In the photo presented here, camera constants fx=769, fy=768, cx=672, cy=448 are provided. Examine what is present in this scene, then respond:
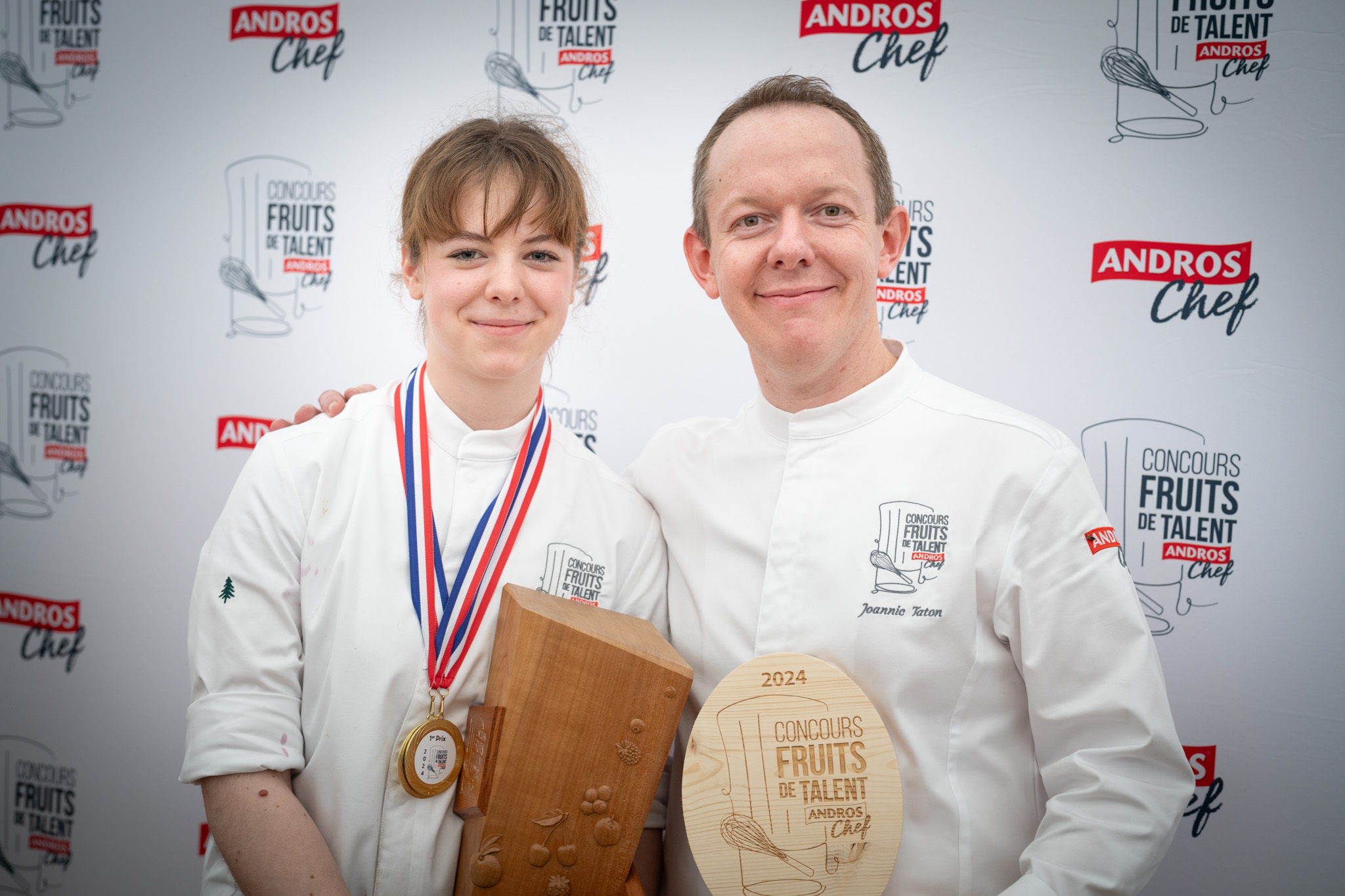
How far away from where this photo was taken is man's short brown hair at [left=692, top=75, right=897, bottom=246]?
5.18 feet

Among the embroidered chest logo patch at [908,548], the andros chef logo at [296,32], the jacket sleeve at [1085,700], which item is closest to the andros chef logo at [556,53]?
the andros chef logo at [296,32]

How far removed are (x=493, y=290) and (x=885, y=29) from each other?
1.46m

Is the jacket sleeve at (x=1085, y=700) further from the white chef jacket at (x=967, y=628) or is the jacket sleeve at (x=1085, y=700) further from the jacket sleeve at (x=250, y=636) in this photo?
the jacket sleeve at (x=250, y=636)

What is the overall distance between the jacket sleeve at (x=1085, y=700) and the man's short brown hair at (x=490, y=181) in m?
1.10

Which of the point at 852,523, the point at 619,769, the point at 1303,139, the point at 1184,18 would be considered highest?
the point at 1184,18

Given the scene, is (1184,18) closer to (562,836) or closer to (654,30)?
(654,30)

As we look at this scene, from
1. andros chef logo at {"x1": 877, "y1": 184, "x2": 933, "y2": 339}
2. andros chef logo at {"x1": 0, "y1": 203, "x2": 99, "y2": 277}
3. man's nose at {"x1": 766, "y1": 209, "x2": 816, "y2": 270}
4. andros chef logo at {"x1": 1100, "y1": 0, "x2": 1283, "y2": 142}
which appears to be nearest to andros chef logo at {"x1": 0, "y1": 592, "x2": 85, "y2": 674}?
andros chef logo at {"x1": 0, "y1": 203, "x2": 99, "y2": 277}

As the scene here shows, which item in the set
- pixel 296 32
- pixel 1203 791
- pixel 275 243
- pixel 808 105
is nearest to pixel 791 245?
pixel 808 105

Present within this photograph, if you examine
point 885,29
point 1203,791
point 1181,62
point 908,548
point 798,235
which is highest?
point 885,29

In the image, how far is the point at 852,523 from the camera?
1.53 metres

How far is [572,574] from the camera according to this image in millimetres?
1646

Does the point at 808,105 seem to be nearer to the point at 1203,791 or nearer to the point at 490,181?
the point at 490,181

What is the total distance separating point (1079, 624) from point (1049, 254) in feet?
3.88

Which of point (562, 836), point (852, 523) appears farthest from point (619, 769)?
point (852, 523)
